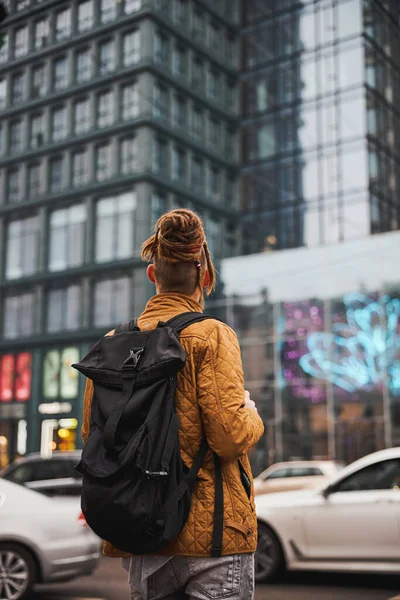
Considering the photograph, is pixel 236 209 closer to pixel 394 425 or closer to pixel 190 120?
pixel 190 120

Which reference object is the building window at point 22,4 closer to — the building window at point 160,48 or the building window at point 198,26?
the building window at point 160,48

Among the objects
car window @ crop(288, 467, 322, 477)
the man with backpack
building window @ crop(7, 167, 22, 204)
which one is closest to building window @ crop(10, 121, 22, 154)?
building window @ crop(7, 167, 22, 204)

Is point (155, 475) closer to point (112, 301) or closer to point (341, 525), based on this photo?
point (341, 525)

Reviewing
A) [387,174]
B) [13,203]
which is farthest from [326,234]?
[13,203]

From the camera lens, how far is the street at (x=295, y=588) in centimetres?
833

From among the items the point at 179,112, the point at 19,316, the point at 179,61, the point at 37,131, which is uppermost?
the point at 179,61

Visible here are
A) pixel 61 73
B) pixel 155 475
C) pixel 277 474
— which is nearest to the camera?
pixel 155 475

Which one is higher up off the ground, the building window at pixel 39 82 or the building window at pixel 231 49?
the building window at pixel 231 49

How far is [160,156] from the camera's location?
41.8m

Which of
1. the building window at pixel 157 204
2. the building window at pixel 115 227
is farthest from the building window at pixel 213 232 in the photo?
the building window at pixel 115 227

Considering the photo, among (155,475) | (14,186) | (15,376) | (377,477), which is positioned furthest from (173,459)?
(14,186)

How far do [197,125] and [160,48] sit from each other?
4.51 metres

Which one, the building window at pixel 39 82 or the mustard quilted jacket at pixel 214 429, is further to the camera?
the building window at pixel 39 82

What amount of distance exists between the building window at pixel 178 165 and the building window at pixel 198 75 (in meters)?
3.71
